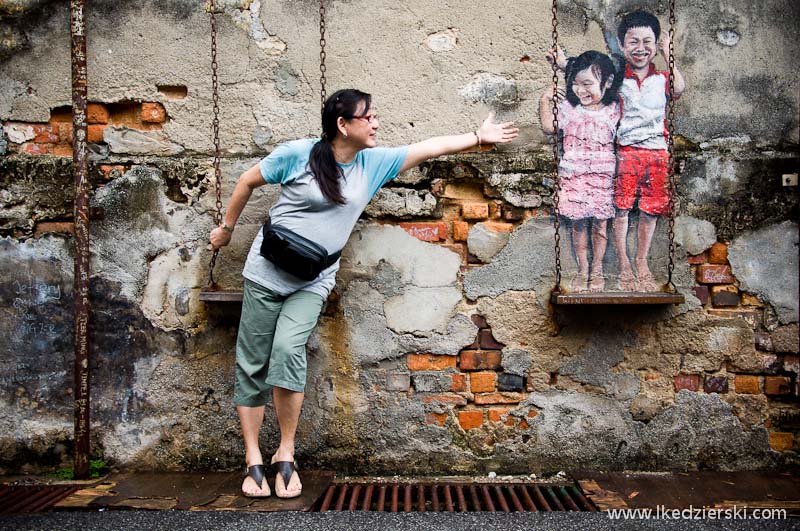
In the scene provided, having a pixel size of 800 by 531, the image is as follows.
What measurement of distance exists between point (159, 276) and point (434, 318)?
1.32 meters

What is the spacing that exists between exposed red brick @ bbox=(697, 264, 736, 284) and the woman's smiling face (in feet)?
3.25

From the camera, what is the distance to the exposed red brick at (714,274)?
127 inches

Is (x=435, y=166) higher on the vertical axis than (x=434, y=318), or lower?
higher

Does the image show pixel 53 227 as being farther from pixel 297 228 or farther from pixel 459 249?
pixel 459 249

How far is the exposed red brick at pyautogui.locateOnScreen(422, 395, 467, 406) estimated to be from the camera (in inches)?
127

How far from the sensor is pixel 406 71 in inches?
128

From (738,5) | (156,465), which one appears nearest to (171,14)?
(156,465)

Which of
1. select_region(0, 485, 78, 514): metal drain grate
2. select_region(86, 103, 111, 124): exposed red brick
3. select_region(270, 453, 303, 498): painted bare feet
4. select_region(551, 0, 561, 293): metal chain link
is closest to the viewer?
select_region(0, 485, 78, 514): metal drain grate

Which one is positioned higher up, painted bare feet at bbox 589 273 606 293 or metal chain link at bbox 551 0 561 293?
metal chain link at bbox 551 0 561 293

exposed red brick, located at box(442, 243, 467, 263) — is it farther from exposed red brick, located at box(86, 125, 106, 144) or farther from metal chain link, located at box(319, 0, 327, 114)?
exposed red brick, located at box(86, 125, 106, 144)

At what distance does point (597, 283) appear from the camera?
3.24 m

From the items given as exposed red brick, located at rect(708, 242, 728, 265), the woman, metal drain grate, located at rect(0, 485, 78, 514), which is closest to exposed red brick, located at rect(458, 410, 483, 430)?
the woman

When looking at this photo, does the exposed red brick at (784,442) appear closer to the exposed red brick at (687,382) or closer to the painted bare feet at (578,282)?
the exposed red brick at (687,382)

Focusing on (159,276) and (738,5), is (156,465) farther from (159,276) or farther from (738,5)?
(738,5)
